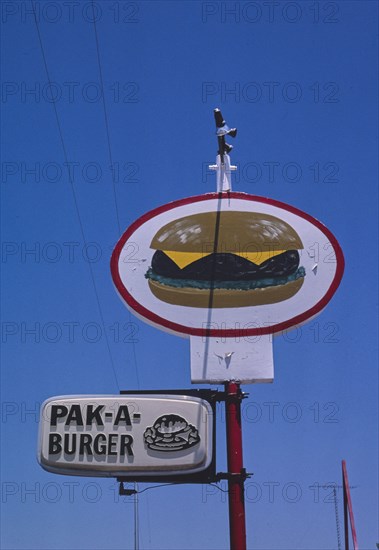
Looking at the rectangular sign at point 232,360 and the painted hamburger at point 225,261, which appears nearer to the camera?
the rectangular sign at point 232,360

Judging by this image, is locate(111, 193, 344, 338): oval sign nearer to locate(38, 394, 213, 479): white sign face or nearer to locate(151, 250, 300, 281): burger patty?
locate(151, 250, 300, 281): burger patty

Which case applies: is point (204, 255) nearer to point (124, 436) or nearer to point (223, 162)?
point (223, 162)

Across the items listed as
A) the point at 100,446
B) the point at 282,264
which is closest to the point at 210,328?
the point at 282,264

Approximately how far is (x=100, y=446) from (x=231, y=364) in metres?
1.69

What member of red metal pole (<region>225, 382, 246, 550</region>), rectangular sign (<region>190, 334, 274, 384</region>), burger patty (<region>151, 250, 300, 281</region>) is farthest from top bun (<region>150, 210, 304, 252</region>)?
red metal pole (<region>225, 382, 246, 550</region>)

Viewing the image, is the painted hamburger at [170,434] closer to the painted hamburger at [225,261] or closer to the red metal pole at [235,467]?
the red metal pole at [235,467]

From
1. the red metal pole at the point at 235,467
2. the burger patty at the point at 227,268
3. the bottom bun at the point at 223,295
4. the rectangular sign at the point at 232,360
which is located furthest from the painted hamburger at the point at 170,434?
the burger patty at the point at 227,268

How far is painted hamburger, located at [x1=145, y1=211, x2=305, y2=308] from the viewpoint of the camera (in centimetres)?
981

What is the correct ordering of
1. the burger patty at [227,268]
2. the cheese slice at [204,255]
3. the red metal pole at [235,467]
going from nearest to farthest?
the red metal pole at [235,467] < the burger patty at [227,268] < the cheese slice at [204,255]

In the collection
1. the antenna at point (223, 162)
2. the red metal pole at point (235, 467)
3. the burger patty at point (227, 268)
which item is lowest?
the red metal pole at point (235, 467)

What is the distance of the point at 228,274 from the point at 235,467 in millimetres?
2093

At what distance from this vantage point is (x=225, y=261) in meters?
9.95

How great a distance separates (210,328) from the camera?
31.9ft

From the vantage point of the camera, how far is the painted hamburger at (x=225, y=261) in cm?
981
